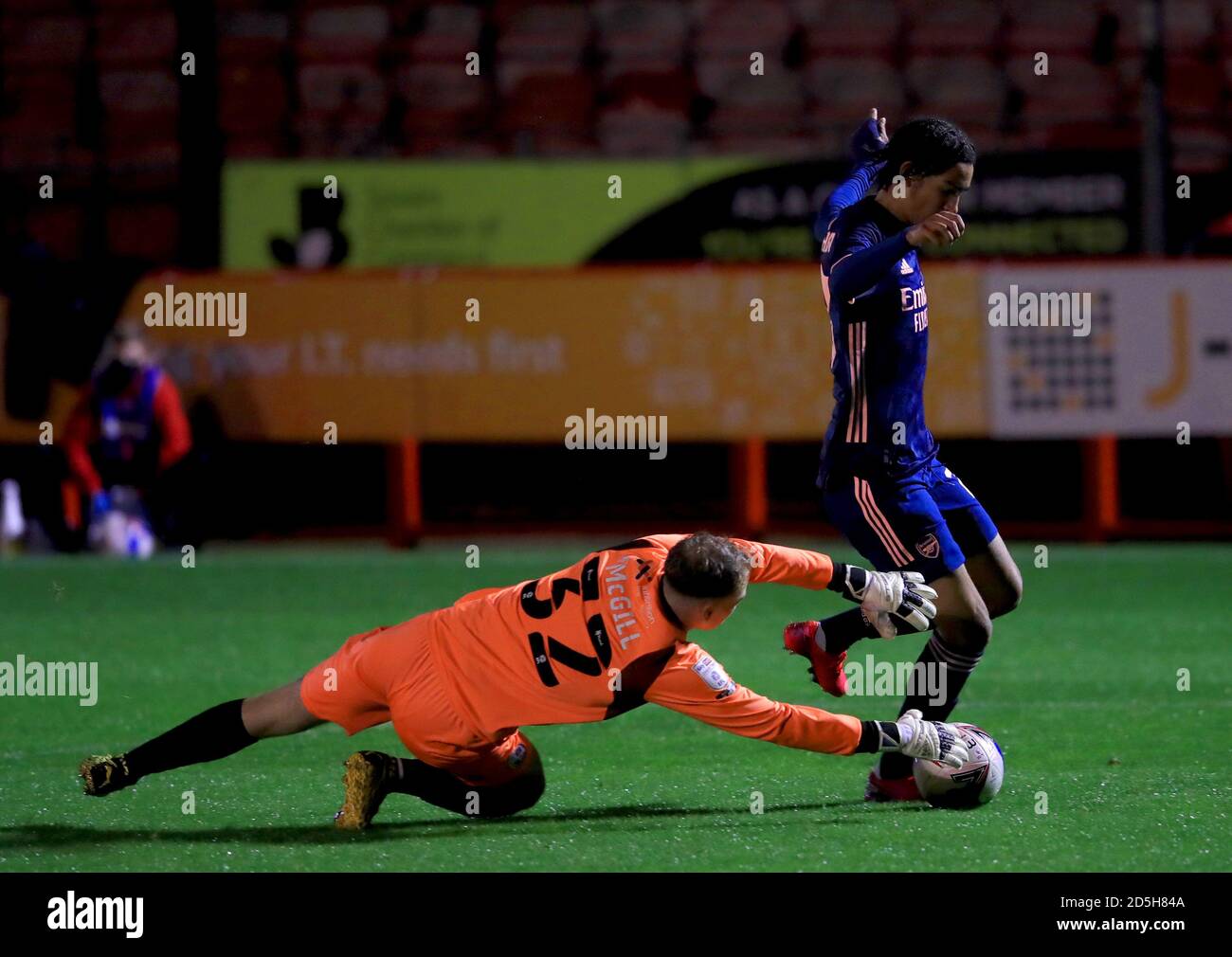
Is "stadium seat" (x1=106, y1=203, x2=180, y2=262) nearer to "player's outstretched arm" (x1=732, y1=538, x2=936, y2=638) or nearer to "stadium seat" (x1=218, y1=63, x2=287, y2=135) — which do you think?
"stadium seat" (x1=218, y1=63, x2=287, y2=135)

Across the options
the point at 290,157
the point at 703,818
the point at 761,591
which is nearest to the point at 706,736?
the point at 703,818

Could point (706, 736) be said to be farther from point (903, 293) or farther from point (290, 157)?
point (290, 157)

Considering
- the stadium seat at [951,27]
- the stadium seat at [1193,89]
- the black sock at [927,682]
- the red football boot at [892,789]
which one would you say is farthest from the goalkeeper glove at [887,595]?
the stadium seat at [951,27]

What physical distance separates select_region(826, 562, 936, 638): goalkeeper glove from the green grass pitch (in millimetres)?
626

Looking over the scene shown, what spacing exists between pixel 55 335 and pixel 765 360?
4723 mm

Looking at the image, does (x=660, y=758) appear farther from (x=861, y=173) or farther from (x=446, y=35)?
(x=446, y=35)

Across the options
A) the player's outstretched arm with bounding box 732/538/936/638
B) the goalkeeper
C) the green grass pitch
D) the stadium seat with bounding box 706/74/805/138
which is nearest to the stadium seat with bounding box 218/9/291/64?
the stadium seat with bounding box 706/74/805/138

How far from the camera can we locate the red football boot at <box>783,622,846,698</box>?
614 cm

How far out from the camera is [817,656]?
614cm

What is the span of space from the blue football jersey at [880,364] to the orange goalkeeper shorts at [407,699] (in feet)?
4.69

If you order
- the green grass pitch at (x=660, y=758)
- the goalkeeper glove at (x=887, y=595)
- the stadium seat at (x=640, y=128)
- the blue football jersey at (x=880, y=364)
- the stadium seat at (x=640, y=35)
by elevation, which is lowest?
the green grass pitch at (x=660, y=758)

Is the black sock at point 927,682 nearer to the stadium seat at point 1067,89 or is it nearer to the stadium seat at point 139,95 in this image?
the stadium seat at point 1067,89

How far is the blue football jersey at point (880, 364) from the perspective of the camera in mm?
6445

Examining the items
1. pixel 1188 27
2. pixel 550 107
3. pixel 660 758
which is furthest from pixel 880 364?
pixel 1188 27
